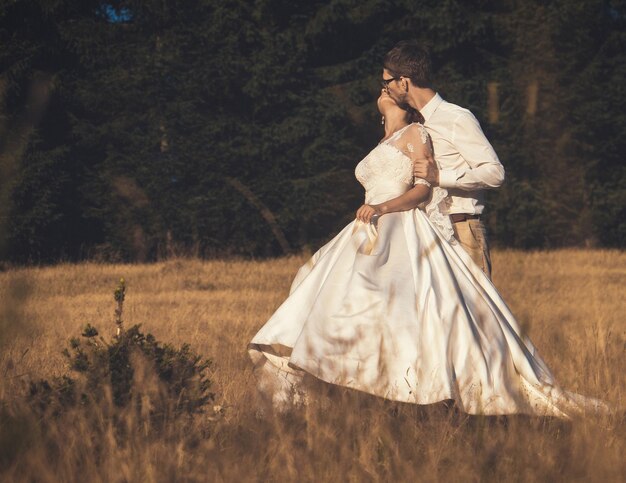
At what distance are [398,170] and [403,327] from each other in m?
0.96

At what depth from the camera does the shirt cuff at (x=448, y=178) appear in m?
4.89

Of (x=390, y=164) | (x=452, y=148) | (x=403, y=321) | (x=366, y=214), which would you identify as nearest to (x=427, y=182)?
(x=390, y=164)

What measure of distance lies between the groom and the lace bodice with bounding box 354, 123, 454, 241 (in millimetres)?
82

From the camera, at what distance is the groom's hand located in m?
4.80

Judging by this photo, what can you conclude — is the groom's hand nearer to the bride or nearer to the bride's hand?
the bride

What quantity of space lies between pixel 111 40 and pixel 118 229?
4.47 meters

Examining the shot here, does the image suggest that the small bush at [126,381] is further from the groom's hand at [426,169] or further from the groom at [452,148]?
the groom at [452,148]

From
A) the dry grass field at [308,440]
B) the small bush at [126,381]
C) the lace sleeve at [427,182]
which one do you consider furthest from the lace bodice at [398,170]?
the small bush at [126,381]

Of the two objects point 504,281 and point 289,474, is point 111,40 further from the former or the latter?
point 289,474

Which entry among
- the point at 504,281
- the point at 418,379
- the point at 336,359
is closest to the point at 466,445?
the point at 418,379

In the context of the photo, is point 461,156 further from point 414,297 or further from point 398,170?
point 414,297

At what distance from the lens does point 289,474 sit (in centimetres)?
316

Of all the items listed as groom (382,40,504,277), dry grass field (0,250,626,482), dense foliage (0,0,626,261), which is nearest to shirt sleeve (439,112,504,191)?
groom (382,40,504,277)

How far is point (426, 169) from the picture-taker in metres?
4.80
